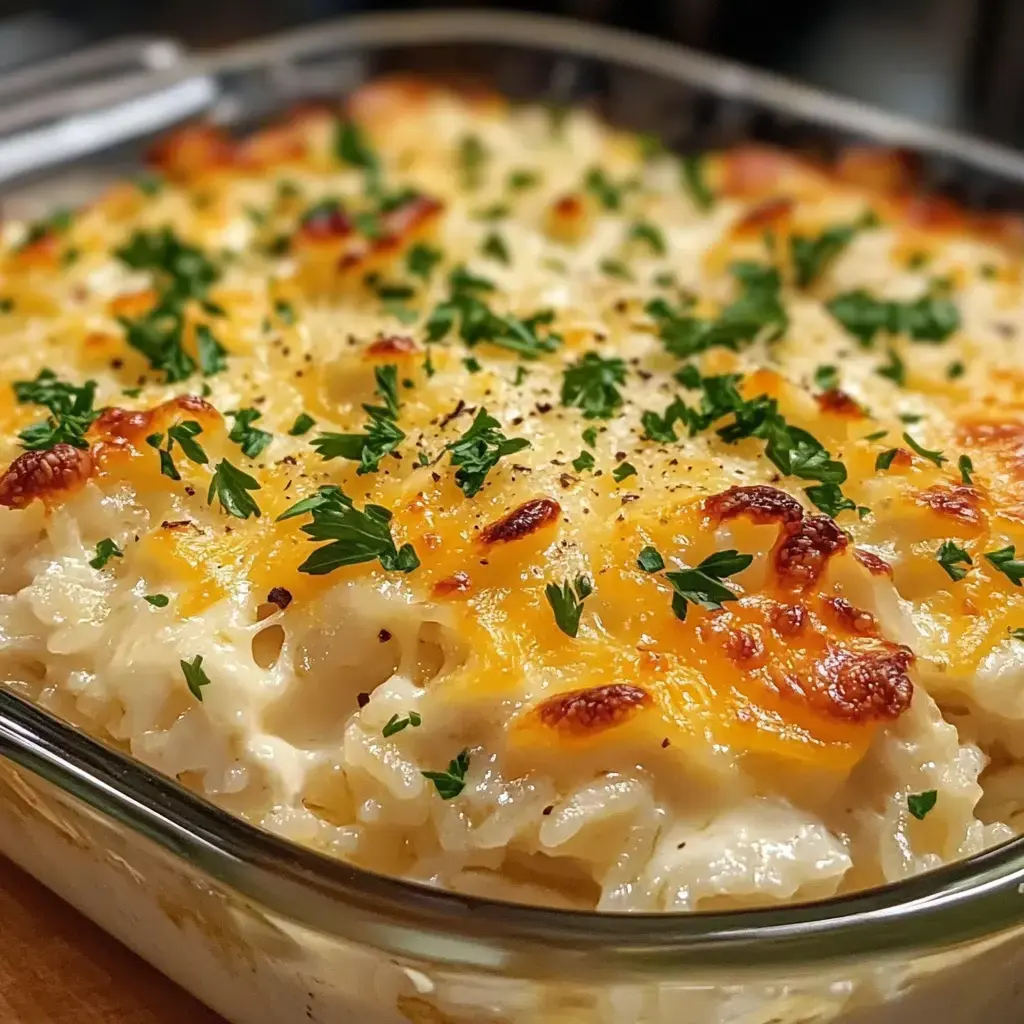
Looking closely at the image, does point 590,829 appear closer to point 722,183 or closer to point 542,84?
point 722,183

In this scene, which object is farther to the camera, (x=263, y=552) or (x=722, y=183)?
(x=722, y=183)

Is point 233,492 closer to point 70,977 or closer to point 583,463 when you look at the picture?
point 583,463

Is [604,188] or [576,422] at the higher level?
[604,188]

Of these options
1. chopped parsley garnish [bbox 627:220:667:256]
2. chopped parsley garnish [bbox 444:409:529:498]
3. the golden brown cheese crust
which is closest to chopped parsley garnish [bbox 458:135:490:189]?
the golden brown cheese crust

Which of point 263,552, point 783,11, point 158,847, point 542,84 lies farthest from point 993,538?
point 783,11

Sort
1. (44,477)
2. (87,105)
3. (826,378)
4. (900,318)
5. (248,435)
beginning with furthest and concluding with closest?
(87,105) < (900,318) < (826,378) < (248,435) < (44,477)

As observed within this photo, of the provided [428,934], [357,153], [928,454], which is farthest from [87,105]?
[428,934]

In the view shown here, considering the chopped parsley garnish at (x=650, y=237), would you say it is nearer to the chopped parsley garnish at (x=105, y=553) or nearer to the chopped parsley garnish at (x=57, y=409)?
the chopped parsley garnish at (x=57, y=409)

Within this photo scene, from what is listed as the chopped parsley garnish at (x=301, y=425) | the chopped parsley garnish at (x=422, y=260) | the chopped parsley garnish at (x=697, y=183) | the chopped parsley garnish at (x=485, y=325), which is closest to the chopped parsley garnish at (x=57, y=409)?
the chopped parsley garnish at (x=301, y=425)
